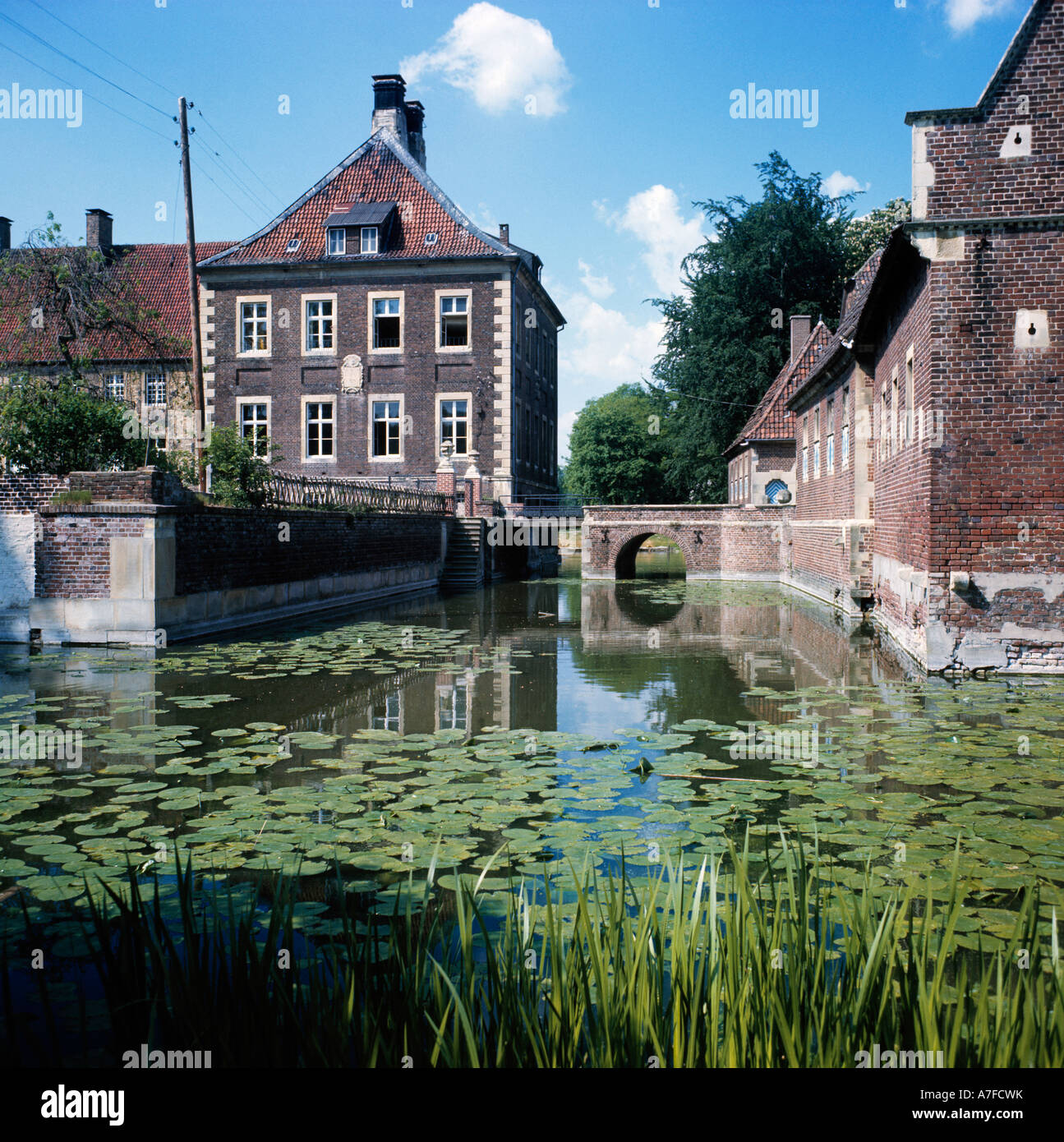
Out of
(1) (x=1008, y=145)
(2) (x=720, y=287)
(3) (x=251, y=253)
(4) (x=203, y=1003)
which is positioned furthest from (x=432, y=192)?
(4) (x=203, y=1003)

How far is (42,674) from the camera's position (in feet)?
39.7

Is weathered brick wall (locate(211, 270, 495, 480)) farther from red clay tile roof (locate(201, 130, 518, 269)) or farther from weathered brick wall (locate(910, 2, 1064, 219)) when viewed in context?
weathered brick wall (locate(910, 2, 1064, 219))

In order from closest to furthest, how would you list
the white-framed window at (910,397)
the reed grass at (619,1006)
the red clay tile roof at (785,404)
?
1. the reed grass at (619,1006)
2. the white-framed window at (910,397)
3. the red clay tile roof at (785,404)

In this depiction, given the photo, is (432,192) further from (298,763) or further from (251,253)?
(298,763)

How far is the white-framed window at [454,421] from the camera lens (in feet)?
118

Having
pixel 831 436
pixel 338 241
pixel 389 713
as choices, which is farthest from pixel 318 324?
pixel 389 713

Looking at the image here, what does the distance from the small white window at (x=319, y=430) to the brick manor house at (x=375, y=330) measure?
4cm

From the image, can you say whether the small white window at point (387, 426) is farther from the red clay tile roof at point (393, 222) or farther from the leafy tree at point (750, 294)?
the leafy tree at point (750, 294)

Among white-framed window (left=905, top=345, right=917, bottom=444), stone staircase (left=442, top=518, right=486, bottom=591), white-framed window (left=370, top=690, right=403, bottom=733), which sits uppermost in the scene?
white-framed window (left=905, top=345, right=917, bottom=444)

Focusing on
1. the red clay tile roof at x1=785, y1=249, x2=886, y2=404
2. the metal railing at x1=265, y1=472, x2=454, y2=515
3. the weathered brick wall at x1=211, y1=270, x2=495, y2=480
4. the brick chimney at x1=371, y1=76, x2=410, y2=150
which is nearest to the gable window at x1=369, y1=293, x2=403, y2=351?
the weathered brick wall at x1=211, y1=270, x2=495, y2=480

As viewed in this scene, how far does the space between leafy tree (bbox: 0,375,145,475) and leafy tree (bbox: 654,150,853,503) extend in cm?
3166

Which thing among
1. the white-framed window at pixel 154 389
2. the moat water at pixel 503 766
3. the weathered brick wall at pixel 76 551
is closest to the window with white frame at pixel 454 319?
the white-framed window at pixel 154 389

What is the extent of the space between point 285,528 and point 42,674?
279 inches

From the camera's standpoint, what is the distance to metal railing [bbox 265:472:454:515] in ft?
65.4
